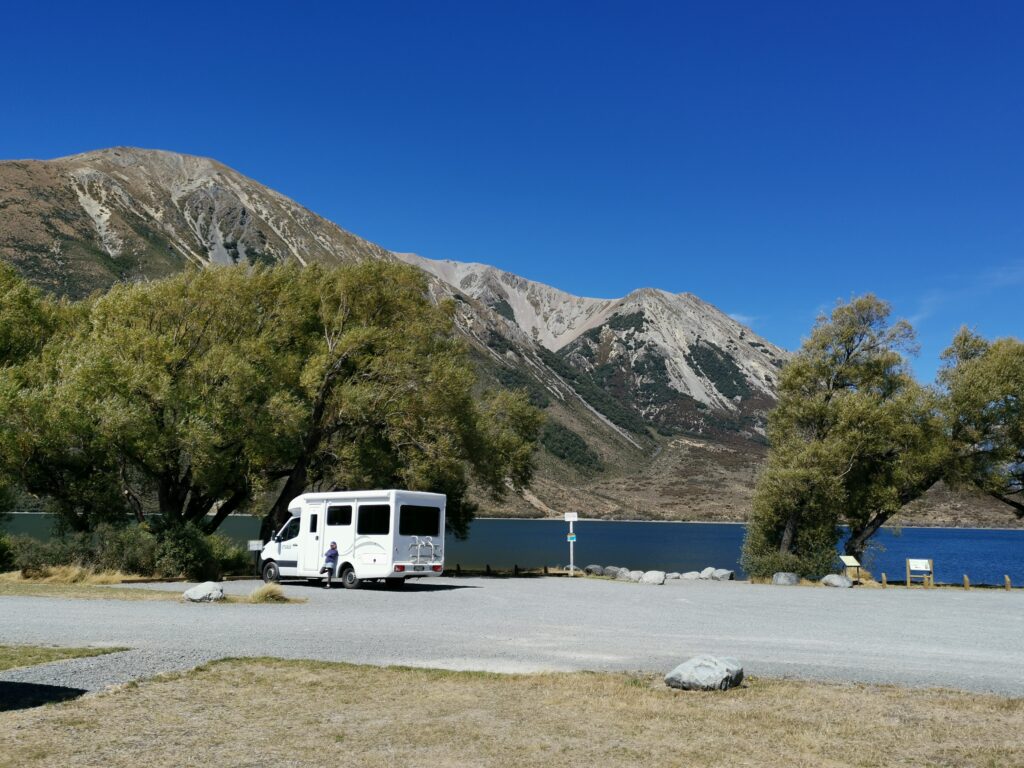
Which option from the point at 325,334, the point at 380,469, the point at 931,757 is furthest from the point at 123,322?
the point at 931,757

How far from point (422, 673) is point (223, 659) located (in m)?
3.01

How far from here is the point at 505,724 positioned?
26.6 ft

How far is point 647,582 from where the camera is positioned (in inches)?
1339

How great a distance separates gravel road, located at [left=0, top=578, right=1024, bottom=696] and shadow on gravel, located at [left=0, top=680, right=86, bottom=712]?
253 millimetres

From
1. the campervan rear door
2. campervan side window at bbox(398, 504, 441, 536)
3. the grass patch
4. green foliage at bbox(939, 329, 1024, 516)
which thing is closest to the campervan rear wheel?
the campervan rear door

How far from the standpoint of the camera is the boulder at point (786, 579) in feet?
112

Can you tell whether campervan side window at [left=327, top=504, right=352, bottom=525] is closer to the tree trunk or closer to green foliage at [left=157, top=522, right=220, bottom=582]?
green foliage at [left=157, top=522, right=220, bottom=582]

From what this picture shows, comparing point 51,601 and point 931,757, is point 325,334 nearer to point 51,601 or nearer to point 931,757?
point 51,601

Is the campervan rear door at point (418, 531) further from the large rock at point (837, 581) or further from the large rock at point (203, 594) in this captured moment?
the large rock at point (837, 581)

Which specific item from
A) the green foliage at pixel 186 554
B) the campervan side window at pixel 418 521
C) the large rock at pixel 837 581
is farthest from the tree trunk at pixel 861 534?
the green foliage at pixel 186 554

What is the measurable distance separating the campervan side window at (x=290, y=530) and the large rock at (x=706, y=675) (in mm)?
20739

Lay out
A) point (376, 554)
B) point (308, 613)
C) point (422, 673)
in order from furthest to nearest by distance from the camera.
→ 1. point (376, 554)
2. point (308, 613)
3. point (422, 673)

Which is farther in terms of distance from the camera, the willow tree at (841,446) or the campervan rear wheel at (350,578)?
the willow tree at (841,446)

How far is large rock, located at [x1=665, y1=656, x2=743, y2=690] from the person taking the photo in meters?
9.78
